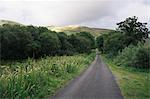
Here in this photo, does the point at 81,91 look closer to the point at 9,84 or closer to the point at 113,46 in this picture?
the point at 9,84

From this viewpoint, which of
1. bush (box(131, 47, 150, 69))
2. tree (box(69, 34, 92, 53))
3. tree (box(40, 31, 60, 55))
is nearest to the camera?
bush (box(131, 47, 150, 69))

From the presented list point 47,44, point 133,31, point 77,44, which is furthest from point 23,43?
point 77,44

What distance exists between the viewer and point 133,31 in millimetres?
86062

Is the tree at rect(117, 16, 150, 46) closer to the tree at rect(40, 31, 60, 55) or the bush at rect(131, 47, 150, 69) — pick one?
the tree at rect(40, 31, 60, 55)

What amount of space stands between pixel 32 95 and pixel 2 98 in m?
1.96

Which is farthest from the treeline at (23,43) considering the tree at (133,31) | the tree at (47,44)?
the tree at (133,31)

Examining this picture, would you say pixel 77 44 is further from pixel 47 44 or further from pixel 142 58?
pixel 142 58

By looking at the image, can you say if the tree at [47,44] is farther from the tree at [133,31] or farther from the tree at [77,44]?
the tree at [77,44]

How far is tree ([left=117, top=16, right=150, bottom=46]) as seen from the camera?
3346 inches

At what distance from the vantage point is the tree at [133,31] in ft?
279

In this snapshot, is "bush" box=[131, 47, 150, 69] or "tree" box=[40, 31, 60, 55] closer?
"bush" box=[131, 47, 150, 69]

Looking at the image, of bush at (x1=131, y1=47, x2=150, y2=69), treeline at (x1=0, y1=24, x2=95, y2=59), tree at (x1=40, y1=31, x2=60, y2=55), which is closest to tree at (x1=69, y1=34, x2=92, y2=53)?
treeline at (x1=0, y1=24, x2=95, y2=59)

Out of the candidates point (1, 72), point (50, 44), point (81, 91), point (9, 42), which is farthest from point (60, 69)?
point (50, 44)

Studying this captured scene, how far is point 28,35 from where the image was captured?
80.1 m
